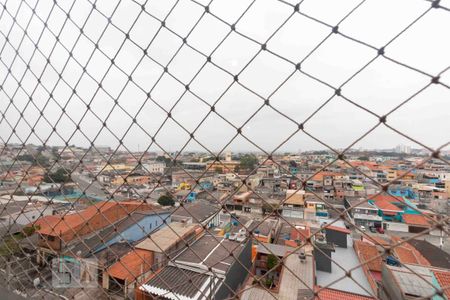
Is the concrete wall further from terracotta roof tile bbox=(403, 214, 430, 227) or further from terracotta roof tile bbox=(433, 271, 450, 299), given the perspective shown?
terracotta roof tile bbox=(403, 214, 430, 227)

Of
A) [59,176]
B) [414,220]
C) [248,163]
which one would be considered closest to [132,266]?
[59,176]

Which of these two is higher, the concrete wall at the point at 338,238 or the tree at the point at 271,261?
the concrete wall at the point at 338,238

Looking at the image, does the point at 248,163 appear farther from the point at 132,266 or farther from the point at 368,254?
the point at 132,266

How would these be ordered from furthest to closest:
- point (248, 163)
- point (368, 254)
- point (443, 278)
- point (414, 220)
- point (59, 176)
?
point (248, 163) < point (59, 176) < point (414, 220) < point (368, 254) < point (443, 278)

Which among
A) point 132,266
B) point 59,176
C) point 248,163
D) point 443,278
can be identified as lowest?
point 132,266

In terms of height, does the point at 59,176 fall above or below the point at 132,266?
above

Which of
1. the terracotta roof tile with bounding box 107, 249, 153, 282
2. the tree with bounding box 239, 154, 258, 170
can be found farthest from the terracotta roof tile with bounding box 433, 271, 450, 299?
the tree with bounding box 239, 154, 258, 170

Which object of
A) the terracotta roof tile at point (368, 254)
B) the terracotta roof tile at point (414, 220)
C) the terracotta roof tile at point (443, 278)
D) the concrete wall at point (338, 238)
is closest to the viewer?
the terracotta roof tile at point (443, 278)

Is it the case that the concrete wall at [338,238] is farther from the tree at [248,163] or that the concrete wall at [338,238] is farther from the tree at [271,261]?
the tree at [248,163]

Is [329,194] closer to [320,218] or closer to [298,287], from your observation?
[320,218]

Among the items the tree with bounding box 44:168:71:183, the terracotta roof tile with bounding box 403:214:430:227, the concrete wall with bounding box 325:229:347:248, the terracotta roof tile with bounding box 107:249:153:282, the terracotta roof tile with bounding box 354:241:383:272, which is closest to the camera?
the tree with bounding box 44:168:71:183

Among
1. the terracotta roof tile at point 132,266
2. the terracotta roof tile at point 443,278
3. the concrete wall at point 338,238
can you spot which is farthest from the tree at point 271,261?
the terracotta roof tile at point 443,278
